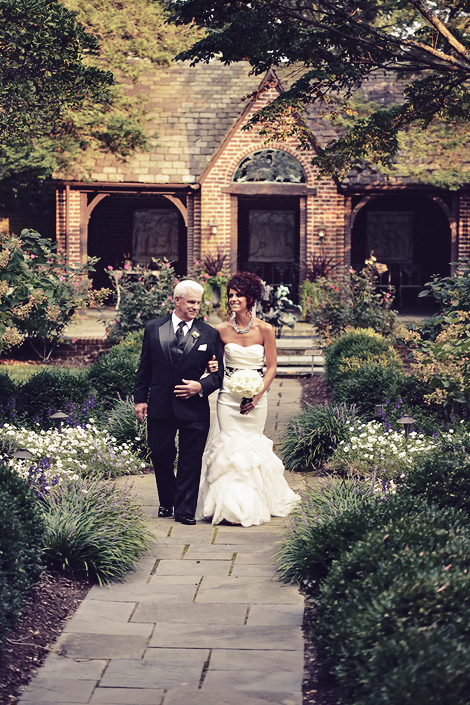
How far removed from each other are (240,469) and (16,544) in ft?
8.60

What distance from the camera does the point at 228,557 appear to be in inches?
243

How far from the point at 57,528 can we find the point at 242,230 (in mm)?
18375

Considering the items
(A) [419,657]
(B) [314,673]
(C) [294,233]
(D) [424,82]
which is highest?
(D) [424,82]

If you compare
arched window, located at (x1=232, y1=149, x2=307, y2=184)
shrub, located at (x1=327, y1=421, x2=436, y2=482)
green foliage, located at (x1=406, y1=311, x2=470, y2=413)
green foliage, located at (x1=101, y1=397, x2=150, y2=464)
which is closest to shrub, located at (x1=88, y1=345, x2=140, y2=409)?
green foliage, located at (x1=101, y1=397, x2=150, y2=464)

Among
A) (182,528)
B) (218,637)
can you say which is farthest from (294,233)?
(218,637)

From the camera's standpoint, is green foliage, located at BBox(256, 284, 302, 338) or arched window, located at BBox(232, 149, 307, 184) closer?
green foliage, located at BBox(256, 284, 302, 338)

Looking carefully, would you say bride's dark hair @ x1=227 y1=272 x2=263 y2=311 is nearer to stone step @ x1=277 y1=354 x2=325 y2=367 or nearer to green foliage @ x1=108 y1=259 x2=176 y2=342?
green foliage @ x1=108 y1=259 x2=176 y2=342

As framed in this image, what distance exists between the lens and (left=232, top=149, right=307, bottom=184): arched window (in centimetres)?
2080

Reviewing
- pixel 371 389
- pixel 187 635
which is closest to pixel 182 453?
pixel 187 635

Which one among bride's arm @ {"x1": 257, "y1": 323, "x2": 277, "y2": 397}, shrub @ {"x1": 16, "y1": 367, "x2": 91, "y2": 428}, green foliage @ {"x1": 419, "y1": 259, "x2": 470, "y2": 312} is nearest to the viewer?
bride's arm @ {"x1": 257, "y1": 323, "x2": 277, "y2": 397}

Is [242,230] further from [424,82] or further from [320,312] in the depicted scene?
[424,82]

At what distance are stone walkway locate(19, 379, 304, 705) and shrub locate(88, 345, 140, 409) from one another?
4.27m

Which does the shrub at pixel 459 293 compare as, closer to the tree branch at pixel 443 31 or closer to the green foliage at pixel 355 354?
the green foliage at pixel 355 354

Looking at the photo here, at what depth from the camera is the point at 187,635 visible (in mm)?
4902
